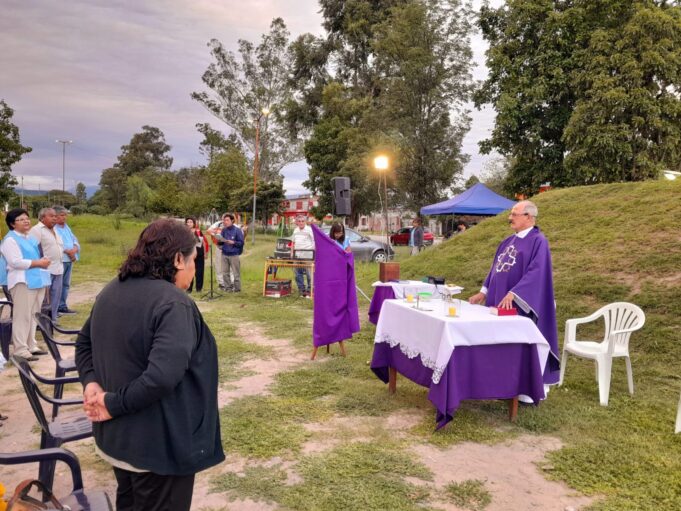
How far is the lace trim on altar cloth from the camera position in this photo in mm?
4090

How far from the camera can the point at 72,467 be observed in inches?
87.1

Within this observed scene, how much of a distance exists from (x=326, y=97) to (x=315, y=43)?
660 centimetres

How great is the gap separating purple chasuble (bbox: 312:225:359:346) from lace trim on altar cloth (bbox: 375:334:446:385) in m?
1.42

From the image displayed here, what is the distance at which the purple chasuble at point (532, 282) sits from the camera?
16.0ft

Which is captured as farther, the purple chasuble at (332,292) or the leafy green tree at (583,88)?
the leafy green tree at (583,88)

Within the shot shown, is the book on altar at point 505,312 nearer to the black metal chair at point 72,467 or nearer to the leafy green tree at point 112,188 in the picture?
the black metal chair at point 72,467

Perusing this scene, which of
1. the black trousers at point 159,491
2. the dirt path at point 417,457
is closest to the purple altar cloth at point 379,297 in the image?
the dirt path at point 417,457

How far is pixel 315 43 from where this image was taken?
38406mm

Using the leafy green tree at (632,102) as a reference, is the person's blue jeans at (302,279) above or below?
below

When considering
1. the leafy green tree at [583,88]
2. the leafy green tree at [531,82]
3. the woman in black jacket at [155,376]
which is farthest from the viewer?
the leafy green tree at [531,82]

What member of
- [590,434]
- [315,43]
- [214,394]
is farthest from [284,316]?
[315,43]

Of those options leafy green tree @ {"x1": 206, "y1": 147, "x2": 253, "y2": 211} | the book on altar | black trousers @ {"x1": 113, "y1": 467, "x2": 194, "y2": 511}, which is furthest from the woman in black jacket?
leafy green tree @ {"x1": 206, "y1": 147, "x2": 253, "y2": 211}

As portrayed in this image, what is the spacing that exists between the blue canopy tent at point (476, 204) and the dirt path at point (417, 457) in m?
14.1

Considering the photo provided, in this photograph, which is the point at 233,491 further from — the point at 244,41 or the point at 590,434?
the point at 244,41
